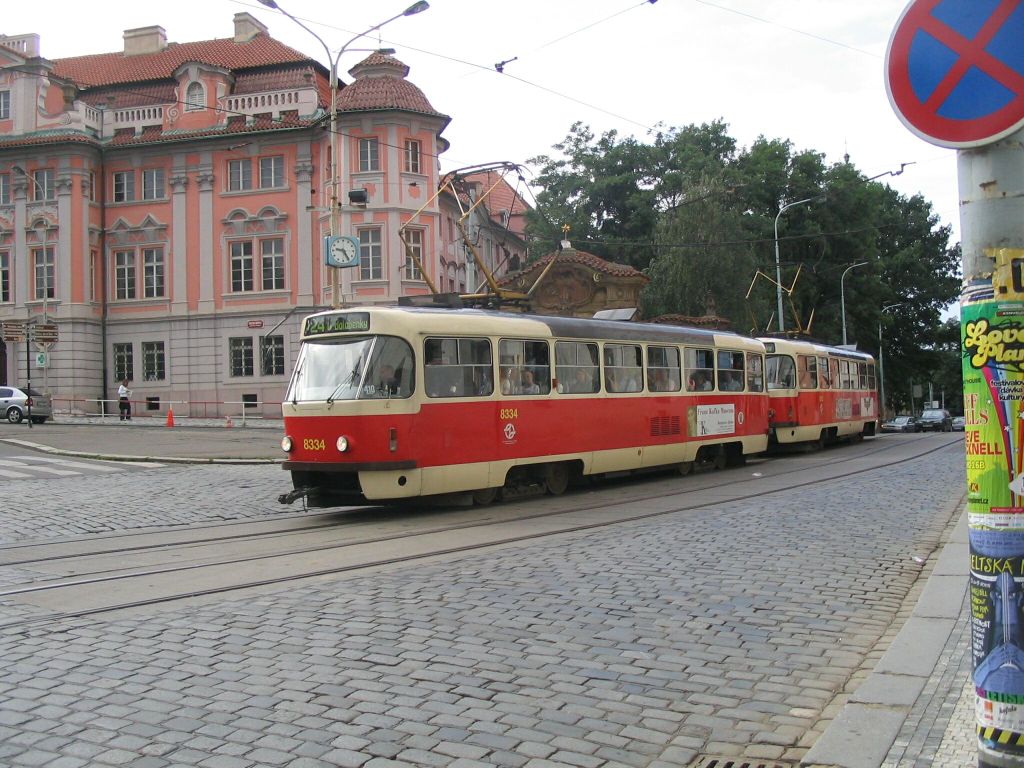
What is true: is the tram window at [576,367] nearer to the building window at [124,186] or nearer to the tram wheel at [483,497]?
the tram wheel at [483,497]

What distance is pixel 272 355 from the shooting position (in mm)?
41594

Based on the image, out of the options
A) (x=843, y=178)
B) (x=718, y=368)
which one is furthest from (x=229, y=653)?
(x=843, y=178)

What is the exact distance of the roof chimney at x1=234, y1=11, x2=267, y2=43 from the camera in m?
47.0

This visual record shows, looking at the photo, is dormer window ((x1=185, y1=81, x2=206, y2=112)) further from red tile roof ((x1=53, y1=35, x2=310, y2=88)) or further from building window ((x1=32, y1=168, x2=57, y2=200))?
building window ((x1=32, y1=168, x2=57, y2=200))

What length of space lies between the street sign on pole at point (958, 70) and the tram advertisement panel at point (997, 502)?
583 mm

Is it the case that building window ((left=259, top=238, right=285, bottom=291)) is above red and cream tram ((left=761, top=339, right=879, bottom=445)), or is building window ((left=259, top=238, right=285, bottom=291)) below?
above

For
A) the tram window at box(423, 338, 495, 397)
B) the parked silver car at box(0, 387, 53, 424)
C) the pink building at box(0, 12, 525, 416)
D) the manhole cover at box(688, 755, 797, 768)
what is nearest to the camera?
the manhole cover at box(688, 755, 797, 768)

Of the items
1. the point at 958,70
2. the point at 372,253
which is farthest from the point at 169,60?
the point at 958,70

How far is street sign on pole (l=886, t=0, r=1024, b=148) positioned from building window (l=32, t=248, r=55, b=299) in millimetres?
44977

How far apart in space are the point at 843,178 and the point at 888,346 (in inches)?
556

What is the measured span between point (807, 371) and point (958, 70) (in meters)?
23.9

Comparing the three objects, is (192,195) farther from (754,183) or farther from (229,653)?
(229,653)

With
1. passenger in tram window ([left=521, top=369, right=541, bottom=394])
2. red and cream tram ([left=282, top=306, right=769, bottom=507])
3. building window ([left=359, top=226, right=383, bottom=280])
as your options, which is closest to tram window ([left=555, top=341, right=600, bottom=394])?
red and cream tram ([left=282, top=306, right=769, bottom=507])

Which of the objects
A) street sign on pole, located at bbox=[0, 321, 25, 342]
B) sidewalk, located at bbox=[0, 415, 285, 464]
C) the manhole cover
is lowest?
the manhole cover
